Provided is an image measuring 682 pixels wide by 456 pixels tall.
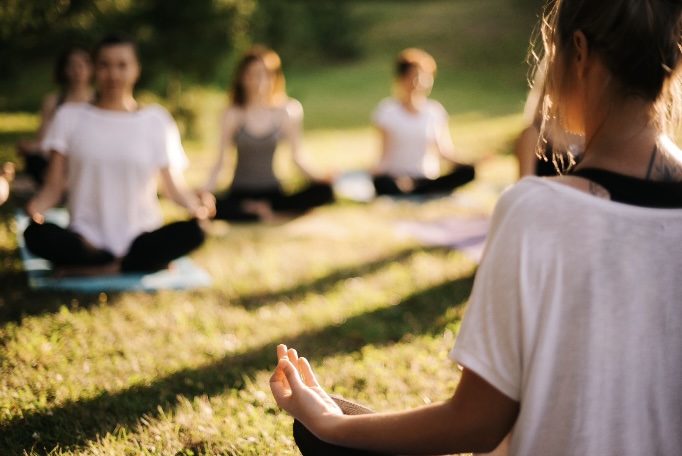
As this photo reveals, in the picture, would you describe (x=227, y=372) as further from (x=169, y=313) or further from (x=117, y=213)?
(x=117, y=213)

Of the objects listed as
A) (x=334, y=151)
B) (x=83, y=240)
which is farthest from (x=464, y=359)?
(x=334, y=151)

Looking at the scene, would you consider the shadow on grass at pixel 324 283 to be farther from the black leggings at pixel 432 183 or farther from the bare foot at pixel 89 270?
the black leggings at pixel 432 183

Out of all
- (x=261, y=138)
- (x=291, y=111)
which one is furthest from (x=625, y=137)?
(x=291, y=111)

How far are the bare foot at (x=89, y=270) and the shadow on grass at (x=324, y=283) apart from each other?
0.87 meters

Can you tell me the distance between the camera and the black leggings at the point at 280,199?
20.6 feet

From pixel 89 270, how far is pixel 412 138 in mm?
4374

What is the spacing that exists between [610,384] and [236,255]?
426 cm

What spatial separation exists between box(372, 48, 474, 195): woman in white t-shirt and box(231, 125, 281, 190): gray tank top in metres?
1.35

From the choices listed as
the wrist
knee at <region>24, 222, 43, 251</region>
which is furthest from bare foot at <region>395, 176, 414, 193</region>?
the wrist

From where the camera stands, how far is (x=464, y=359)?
4.24 feet

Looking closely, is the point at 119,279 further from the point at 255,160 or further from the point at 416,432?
the point at 416,432

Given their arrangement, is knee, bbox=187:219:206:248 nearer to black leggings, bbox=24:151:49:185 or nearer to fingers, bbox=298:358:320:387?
black leggings, bbox=24:151:49:185

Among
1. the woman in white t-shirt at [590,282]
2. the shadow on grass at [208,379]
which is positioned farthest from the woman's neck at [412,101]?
the woman in white t-shirt at [590,282]

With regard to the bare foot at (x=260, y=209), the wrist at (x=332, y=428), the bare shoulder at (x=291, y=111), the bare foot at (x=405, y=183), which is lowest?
the bare foot at (x=405, y=183)
